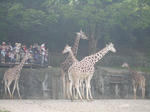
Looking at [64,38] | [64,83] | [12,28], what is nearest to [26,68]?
[64,83]

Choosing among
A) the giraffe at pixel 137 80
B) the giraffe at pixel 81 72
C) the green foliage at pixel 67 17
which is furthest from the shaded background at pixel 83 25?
the giraffe at pixel 81 72

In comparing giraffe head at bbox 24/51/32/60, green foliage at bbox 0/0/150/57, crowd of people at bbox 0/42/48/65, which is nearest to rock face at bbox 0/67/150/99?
giraffe head at bbox 24/51/32/60

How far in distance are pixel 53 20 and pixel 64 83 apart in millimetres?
4540

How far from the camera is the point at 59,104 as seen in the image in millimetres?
15648

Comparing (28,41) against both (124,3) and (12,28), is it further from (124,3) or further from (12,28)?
(124,3)

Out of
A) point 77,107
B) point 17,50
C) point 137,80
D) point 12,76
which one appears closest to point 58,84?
point 12,76

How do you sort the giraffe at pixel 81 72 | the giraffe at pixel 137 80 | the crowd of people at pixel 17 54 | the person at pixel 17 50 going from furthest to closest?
the giraffe at pixel 137 80
the person at pixel 17 50
the crowd of people at pixel 17 54
the giraffe at pixel 81 72

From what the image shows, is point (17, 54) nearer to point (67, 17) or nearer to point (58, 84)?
point (58, 84)

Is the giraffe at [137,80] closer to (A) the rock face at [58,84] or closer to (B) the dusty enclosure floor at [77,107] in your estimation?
(A) the rock face at [58,84]

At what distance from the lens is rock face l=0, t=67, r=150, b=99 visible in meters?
18.5

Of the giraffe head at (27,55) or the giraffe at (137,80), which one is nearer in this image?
the giraffe head at (27,55)

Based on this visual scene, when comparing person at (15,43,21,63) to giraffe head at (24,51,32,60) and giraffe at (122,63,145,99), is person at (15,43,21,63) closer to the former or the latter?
giraffe head at (24,51,32,60)

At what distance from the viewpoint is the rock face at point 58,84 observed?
60.6ft

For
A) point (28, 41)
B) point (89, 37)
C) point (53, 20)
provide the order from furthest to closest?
1. point (28, 41)
2. point (89, 37)
3. point (53, 20)
